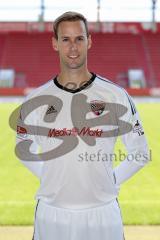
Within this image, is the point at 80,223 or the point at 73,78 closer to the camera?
the point at 80,223

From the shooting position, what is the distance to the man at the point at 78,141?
9.21 feet

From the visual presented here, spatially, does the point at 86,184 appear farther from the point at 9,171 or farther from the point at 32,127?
the point at 9,171

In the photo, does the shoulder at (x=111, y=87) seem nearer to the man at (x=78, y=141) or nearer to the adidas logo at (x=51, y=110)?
the man at (x=78, y=141)

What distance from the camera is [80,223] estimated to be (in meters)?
2.80

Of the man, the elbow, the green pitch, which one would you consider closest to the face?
the man

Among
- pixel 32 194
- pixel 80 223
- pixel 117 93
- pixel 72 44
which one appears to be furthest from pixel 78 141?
pixel 32 194

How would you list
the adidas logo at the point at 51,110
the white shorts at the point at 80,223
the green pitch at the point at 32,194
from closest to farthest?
the white shorts at the point at 80,223
the adidas logo at the point at 51,110
the green pitch at the point at 32,194

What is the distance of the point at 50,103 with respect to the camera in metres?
2.94

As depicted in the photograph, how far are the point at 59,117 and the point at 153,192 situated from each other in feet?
16.7

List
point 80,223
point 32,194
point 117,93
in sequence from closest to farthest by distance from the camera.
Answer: point 80,223
point 117,93
point 32,194

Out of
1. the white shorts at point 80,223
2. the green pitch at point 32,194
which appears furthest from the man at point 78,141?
the green pitch at point 32,194

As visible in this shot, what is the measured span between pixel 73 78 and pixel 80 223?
0.90 meters

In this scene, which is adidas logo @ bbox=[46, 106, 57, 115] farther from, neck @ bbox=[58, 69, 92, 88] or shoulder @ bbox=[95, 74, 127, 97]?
shoulder @ bbox=[95, 74, 127, 97]

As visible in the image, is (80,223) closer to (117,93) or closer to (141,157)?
(141,157)
